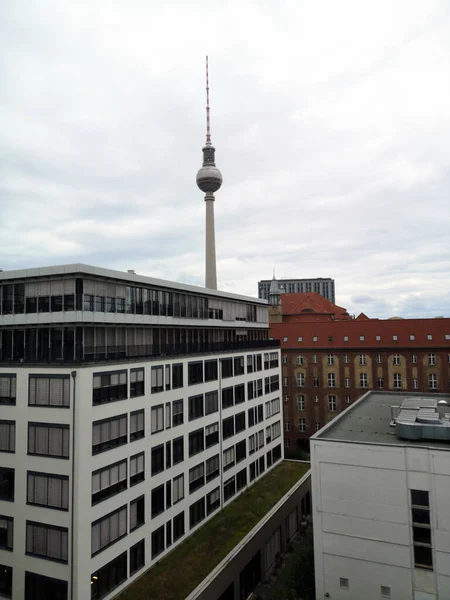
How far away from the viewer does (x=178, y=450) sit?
1398 inches

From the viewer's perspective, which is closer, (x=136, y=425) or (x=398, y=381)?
(x=136, y=425)

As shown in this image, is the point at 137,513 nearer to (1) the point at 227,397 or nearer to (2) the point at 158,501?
(2) the point at 158,501

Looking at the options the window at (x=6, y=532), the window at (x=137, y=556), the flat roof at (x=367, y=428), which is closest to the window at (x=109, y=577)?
the window at (x=137, y=556)

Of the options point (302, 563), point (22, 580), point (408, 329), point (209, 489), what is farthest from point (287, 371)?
point (22, 580)

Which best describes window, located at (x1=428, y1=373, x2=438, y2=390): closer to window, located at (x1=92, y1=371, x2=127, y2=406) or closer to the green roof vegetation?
the green roof vegetation

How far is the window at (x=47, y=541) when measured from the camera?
25891 millimetres

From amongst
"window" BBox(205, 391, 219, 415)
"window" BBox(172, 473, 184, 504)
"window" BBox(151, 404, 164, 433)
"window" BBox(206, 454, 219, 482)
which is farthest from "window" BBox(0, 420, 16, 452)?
"window" BBox(206, 454, 219, 482)

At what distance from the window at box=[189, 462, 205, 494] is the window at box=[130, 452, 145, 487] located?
7.07 meters

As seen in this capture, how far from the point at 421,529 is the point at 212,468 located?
67.8 feet

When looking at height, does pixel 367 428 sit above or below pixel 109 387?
below

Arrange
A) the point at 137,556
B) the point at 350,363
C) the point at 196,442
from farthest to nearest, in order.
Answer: the point at 350,363
the point at 196,442
the point at 137,556

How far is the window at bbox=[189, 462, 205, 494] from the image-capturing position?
121 feet

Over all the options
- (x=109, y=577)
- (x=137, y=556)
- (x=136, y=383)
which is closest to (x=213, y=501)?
(x=137, y=556)

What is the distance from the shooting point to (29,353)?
2891 centimetres
